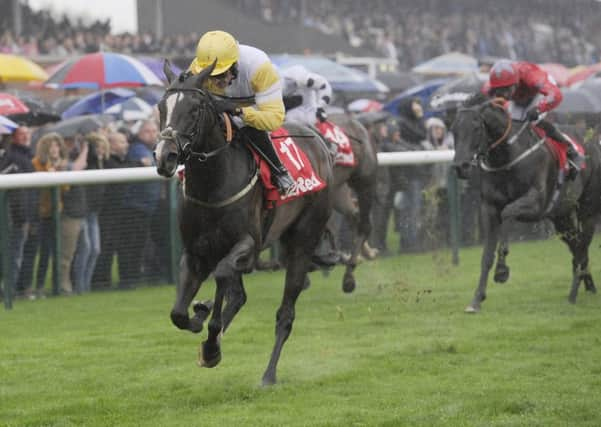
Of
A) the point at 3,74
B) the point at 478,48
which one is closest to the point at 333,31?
the point at 478,48

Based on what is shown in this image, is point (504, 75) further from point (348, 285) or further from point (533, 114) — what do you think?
point (348, 285)

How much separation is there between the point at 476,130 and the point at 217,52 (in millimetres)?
3745

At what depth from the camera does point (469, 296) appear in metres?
10.9

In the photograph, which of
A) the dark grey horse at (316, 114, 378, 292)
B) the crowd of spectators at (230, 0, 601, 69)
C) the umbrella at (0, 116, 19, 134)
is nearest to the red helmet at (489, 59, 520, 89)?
the dark grey horse at (316, 114, 378, 292)

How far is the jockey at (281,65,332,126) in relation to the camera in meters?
11.0

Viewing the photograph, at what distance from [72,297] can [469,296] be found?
3337mm

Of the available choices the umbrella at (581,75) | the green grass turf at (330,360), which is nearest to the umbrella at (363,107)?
the umbrella at (581,75)

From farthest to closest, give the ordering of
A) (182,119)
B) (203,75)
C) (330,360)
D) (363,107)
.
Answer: (363,107), (330,360), (203,75), (182,119)

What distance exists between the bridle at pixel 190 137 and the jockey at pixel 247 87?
123 millimetres

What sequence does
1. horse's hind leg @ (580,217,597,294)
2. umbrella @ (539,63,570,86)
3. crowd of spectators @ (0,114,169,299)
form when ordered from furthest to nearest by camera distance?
umbrella @ (539,63,570,86)
crowd of spectators @ (0,114,169,299)
horse's hind leg @ (580,217,597,294)

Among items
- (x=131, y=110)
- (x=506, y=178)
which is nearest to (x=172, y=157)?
(x=506, y=178)

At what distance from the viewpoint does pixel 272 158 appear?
702 centimetres

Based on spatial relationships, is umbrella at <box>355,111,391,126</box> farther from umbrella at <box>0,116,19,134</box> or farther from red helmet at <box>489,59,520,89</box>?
umbrella at <box>0,116,19,134</box>

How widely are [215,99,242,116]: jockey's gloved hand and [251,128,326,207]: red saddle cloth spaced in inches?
13.0
